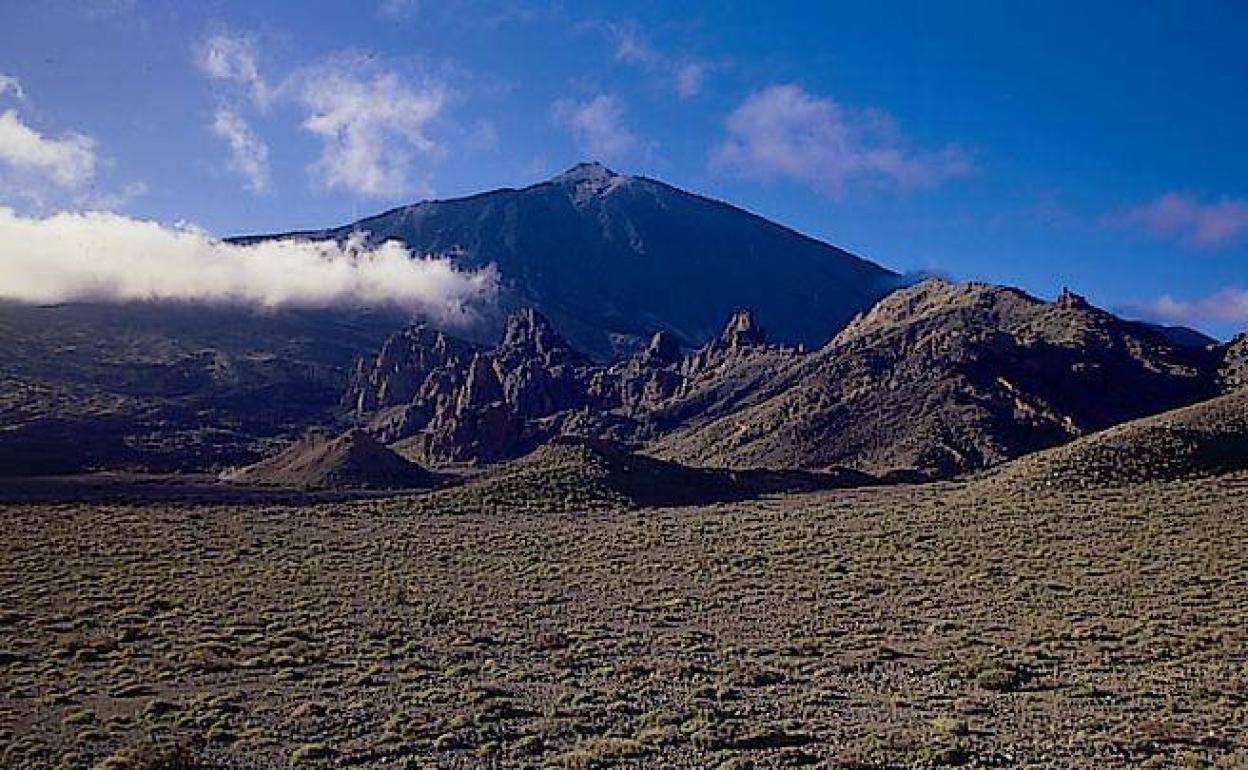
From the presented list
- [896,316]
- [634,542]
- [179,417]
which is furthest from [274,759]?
[179,417]

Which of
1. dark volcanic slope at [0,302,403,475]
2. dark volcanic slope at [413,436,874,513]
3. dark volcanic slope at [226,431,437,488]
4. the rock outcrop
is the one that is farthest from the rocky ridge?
dark volcanic slope at [226,431,437,488]

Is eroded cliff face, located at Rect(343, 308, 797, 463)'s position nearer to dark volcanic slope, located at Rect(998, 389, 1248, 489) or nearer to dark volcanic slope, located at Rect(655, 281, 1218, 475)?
dark volcanic slope, located at Rect(655, 281, 1218, 475)

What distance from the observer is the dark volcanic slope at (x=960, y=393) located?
302 feet

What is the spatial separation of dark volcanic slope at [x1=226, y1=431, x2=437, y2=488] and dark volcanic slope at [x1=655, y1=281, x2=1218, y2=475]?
30.2 meters

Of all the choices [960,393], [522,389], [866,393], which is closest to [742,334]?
[522,389]

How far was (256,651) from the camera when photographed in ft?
78.3

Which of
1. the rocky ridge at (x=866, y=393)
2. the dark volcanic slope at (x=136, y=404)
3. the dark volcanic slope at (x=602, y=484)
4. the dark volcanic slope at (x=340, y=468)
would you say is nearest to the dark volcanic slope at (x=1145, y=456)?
the dark volcanic slope at (x=602, y=484)

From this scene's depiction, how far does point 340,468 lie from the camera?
3634 inches

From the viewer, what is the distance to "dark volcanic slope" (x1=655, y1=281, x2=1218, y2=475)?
302 ft

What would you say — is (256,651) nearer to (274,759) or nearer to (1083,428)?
(274,759)

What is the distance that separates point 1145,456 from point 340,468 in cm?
6557

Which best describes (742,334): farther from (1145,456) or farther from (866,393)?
(1145,456)

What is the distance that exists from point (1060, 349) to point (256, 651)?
10275cm

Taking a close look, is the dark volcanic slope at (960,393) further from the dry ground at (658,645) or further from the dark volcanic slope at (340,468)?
the dry ground at (658,645)
